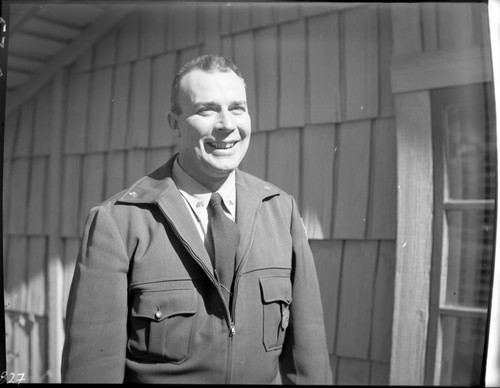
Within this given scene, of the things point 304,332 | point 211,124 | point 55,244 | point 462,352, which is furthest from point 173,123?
point 462,352

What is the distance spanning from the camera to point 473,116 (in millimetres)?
1652

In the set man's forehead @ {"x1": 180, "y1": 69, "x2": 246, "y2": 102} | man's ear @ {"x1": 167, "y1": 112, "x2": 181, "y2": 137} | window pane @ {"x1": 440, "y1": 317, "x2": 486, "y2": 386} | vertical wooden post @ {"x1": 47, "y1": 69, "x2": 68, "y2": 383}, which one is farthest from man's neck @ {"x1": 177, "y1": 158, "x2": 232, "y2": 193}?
window pane @ {"x1": 440, "y1": 317, "x2": 486, "y2": 386}

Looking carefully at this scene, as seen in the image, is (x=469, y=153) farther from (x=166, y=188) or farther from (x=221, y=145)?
(x=166, y=188)

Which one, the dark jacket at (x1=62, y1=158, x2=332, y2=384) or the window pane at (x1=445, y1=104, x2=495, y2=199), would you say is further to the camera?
the window pane at (x1=445, y1=104, x2=495, y2=199)

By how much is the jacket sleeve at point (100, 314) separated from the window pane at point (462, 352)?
3.07 ft

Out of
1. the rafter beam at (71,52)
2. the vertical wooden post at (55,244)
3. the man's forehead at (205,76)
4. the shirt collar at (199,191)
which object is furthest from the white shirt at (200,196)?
the rafter beam at (71,52)

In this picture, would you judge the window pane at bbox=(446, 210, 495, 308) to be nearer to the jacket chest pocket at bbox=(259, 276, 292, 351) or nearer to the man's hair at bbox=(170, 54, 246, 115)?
the jacket chest pocket at bbox=(259, 276, 292, 351)

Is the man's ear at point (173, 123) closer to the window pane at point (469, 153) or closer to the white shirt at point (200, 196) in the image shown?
the white shirt at point (200, 196)

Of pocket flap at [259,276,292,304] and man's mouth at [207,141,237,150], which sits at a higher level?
man's mouth at [207,141,237,150]

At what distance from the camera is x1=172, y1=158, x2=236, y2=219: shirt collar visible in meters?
1.61

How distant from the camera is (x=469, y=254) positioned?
1.64 meters

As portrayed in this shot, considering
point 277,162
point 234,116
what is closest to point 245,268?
point 277,162

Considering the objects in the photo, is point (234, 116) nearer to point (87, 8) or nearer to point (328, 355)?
point (87, 8)

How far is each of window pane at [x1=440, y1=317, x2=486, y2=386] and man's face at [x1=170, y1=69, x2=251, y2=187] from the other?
813 millimetres
